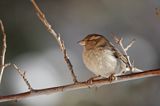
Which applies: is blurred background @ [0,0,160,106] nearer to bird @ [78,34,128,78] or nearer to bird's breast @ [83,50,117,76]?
bird @ [78,34,128,78]

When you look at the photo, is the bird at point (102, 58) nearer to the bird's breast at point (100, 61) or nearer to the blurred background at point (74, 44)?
the bird's breast at point (100, 61)

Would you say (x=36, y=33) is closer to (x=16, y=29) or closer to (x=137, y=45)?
(x=16, y=29)

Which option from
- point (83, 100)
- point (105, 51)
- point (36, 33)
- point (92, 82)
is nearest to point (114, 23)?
point (36, 33)

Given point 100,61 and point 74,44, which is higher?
point 74,44

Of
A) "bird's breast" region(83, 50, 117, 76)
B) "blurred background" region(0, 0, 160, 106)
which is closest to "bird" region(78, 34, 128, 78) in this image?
"bird's breast" region(83, 50, 117, 76)

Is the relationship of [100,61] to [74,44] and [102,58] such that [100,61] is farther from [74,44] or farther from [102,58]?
[74,44]

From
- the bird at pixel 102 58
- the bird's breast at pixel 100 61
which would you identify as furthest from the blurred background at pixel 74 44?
the bird's breast at pixel 100 61

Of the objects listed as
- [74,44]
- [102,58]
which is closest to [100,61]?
[102,58]
